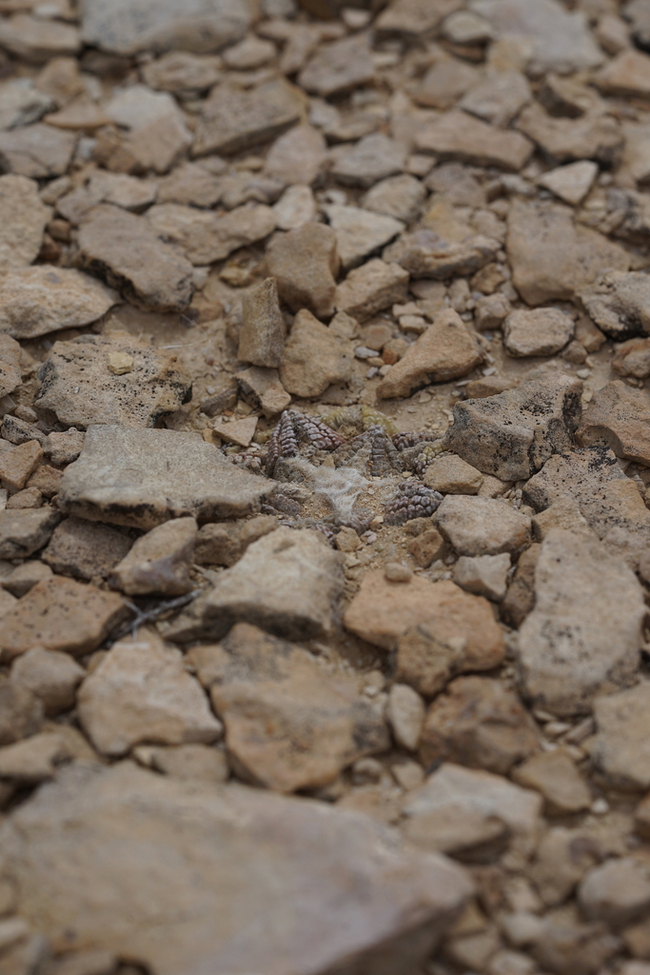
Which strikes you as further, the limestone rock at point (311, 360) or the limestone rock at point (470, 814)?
the limestone rock at point (311, 360)

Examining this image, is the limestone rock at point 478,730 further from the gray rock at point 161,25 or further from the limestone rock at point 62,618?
the gray rock at point 161,25

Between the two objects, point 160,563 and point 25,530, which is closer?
point 160,563

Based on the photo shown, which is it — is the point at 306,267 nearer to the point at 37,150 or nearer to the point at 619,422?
the point at 619,422

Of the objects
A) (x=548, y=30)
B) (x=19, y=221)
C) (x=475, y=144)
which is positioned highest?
(x=548, y=30)

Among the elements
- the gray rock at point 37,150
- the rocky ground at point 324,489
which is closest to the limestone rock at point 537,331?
the rocky ground at point 324,489

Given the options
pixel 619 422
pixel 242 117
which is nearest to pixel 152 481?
pixel 619 422

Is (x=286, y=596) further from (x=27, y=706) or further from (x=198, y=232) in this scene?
(x=198, y=232)

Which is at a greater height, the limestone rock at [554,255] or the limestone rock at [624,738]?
the limestone rock at [554,255]
